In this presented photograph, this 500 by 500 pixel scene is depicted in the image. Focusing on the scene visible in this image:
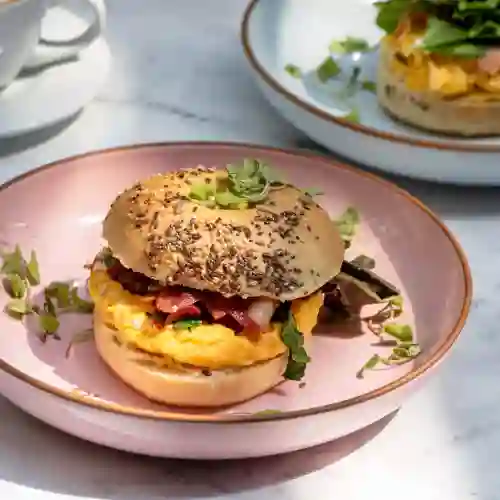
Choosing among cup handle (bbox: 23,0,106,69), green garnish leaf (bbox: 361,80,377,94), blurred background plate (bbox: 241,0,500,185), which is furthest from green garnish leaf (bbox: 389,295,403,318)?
cup handle (bbox: 23,0,106,69)

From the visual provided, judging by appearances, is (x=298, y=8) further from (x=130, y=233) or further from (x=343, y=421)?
(x=343, y=421)

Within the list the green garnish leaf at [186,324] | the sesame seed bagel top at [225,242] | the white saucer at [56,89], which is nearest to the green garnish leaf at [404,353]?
the sesame seed bagel top at [225,242]

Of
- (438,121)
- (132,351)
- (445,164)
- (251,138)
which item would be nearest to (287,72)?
(251,138)

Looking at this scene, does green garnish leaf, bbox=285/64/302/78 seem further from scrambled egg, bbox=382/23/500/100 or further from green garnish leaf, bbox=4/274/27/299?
green garnish leaf, bbox=4/274/27/299

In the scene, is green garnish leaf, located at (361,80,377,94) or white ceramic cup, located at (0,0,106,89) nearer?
white ceramic cup, located at (0,0,106,89)

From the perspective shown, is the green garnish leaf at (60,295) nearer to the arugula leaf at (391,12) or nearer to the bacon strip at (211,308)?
the bacon strip at (211,308)

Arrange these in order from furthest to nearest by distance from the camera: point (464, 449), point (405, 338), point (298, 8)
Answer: point (298, 8) → point (405, 338) → point (464, 449)
